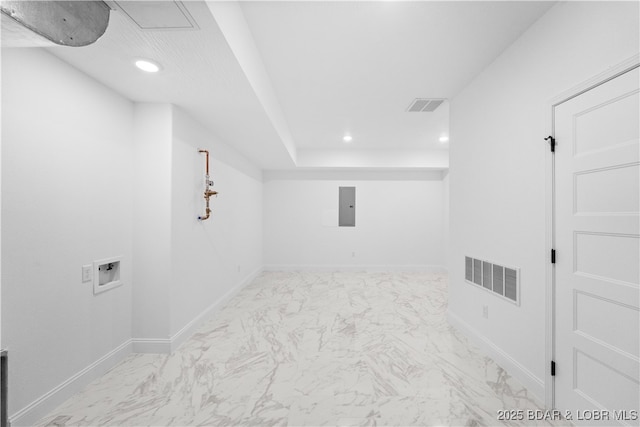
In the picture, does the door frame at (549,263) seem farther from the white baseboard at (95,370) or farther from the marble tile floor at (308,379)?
the white baseboard at (95,370)

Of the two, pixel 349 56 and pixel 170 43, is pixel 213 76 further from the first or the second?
pixel 349 56

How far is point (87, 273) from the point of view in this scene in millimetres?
2080

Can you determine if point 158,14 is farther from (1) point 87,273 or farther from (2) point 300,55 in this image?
(1) point 87,273

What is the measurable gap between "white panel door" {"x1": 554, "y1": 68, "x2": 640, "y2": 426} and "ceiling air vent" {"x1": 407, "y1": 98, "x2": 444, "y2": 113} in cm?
170

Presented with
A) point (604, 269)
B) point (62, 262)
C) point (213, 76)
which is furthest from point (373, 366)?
point (213, 76)

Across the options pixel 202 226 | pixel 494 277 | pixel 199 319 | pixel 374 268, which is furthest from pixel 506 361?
pixel 374 268

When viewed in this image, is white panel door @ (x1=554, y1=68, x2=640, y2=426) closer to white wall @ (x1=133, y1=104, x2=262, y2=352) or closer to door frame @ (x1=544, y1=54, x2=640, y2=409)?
door frame @ (x1=544, y1=54, x2=640, y2=409)

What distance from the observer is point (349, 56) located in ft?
7.84

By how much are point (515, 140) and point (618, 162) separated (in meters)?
0.79

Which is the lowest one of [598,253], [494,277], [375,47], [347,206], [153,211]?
[494,277]

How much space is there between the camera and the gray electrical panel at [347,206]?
634cm

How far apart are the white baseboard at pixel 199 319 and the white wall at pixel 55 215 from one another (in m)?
0.47

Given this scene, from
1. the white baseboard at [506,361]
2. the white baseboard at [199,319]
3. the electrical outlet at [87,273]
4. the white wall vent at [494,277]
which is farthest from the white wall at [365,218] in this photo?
the electrical outlet at [87,273]

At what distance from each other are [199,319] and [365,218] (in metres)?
4.22
